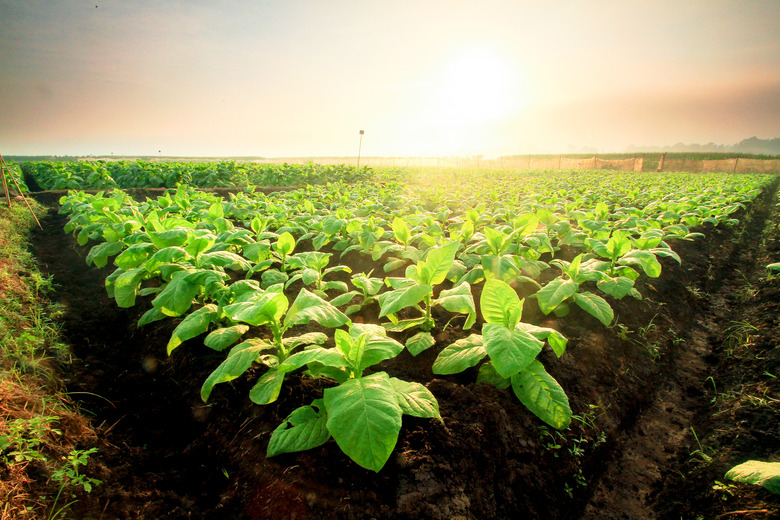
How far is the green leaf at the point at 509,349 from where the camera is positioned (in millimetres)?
1541

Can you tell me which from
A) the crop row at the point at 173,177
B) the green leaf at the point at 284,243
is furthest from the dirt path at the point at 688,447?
the crop row at the point at 173,177

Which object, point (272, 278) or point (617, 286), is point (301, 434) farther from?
point (617, 286)

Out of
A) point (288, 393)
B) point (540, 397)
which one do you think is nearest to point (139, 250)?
point (288, 393)

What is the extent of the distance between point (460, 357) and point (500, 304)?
1.20ft

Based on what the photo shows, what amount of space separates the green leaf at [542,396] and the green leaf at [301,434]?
999mm

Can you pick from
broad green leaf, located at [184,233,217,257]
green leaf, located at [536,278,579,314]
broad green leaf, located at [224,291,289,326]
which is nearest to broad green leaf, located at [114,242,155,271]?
broad green leaf, located at [184,233,217,257]

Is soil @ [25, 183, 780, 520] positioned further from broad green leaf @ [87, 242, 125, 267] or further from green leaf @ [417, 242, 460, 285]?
broad green leaf @ [87, 242, 125, 267]

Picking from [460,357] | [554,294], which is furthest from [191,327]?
[554,294]

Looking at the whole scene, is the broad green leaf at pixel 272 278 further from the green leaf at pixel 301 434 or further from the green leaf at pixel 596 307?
the green leaf at pixel 596 307

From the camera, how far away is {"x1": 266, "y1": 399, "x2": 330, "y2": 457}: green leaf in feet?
4.76

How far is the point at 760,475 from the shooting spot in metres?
1.26

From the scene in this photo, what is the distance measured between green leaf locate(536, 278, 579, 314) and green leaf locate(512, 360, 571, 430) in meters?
0.78

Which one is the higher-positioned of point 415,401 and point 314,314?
point 314,314

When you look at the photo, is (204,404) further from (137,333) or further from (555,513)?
(555,513)
